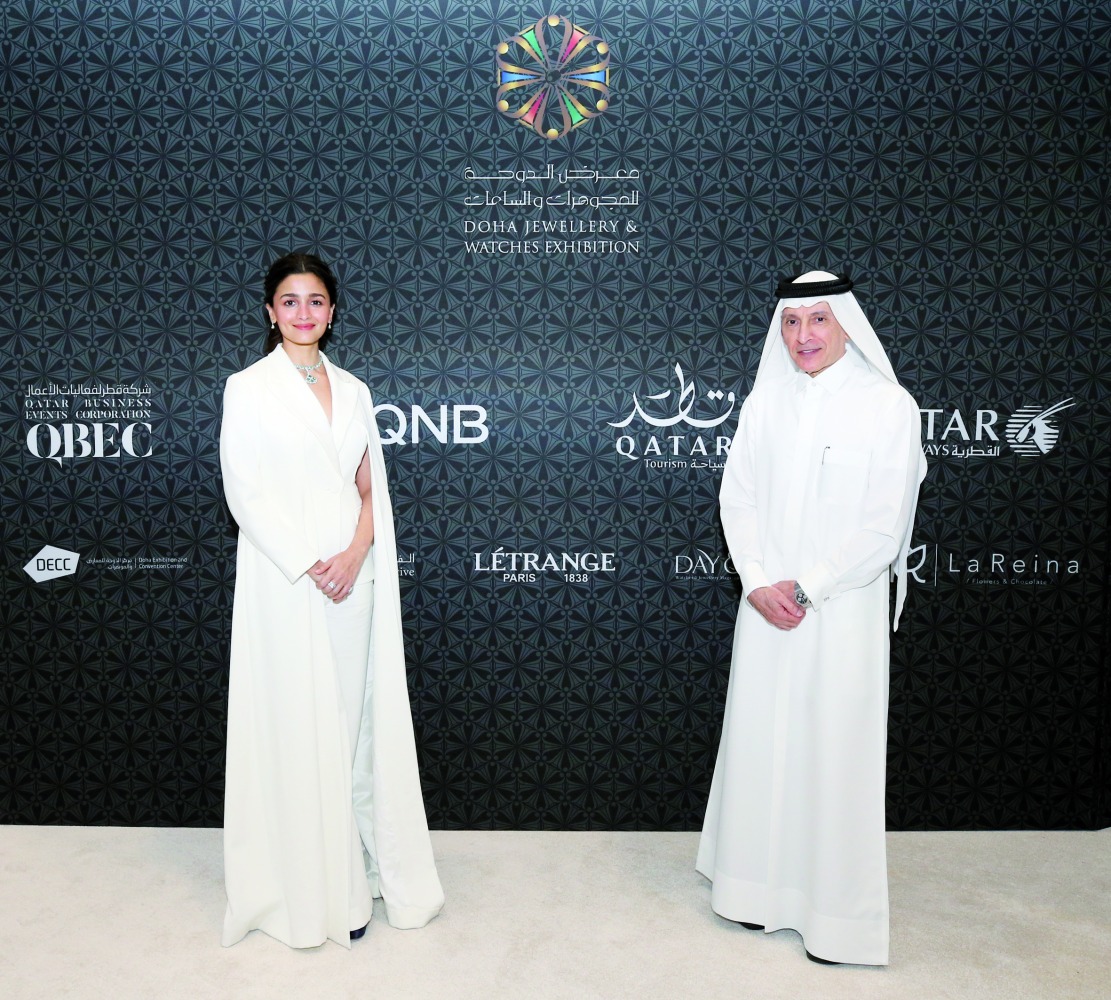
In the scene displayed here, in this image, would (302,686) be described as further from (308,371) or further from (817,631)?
(817,631)

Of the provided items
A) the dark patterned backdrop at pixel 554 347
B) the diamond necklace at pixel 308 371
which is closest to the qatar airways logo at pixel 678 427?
the dark patterned backdrop at pixel 554 347

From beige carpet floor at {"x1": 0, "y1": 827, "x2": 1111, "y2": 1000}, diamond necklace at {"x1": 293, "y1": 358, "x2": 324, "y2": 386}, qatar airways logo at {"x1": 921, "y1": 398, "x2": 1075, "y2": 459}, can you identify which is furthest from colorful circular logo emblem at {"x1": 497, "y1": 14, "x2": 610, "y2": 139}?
beige carpet floor at {"x1": 0, "y1": 827, "x2": 1111, "y2": 1000}

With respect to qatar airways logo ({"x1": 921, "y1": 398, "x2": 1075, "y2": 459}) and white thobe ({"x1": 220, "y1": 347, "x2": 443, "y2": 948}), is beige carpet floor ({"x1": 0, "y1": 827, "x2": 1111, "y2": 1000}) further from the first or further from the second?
qatar airways logo ({"x1": 921, "y1": 398, "x2": 1075, "y2": 459})

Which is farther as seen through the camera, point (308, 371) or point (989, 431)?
point (989, 431)

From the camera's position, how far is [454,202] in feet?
11.1

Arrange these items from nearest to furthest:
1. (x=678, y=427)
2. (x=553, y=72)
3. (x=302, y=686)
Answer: (x=302, y=686)
(x=553, y=72)
(x=678, y=427)

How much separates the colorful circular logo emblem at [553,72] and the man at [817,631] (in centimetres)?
118

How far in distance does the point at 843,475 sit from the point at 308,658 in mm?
1711

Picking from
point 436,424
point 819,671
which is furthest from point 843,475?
point 436,424

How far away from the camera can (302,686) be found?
105 inches

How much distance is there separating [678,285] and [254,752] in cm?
222

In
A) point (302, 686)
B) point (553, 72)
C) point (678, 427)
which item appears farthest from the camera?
point (678, 427)

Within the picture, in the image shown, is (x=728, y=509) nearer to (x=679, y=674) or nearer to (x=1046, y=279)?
(x=679, y=674)

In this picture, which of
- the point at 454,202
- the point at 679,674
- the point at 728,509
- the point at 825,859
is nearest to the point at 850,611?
the point at 728,509
